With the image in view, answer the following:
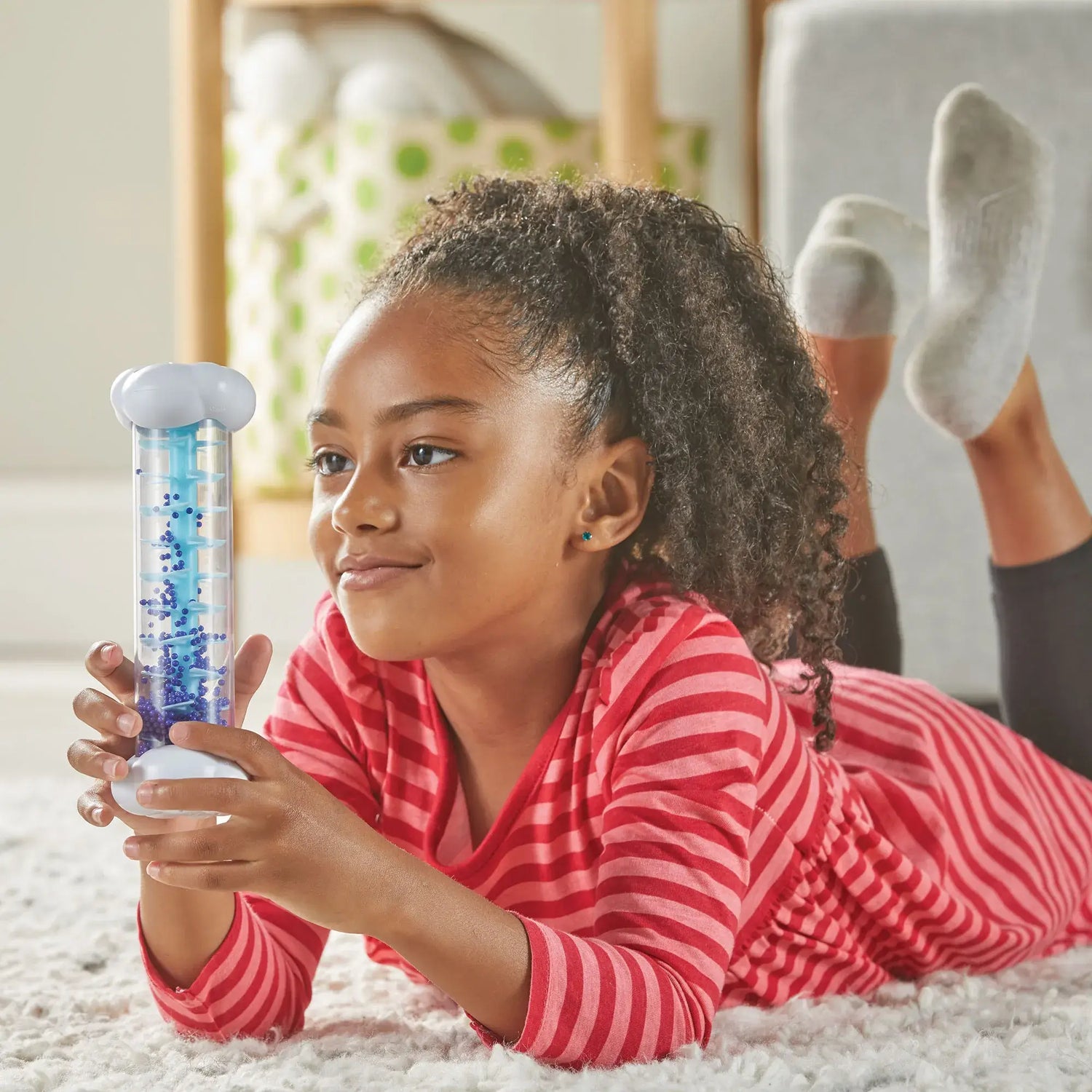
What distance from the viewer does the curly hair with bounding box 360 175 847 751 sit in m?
0.80

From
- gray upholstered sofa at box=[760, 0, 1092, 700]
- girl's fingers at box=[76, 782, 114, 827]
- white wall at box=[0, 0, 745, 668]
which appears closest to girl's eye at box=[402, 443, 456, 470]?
girl's fingers at box=[76, 782, 114, 827]

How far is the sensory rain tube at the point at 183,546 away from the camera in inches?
23.7

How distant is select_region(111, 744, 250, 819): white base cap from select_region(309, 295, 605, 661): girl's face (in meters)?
0.16

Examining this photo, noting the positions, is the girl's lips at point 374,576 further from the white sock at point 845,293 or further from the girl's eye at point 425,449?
the white sock at point 845,293

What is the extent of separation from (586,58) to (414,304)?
152 centimetres

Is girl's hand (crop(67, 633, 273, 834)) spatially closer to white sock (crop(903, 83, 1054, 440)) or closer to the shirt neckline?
the shirt neckline

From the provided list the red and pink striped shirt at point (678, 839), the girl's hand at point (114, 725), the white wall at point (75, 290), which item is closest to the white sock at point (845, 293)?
the red and pink striped shirt at point (678, 839)

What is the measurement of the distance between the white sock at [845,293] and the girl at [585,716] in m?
0.23

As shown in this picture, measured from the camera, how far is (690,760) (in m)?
0.73

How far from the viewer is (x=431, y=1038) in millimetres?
743

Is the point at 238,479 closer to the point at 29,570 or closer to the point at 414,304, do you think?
the point at 29,570

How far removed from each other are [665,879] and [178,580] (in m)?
0.27

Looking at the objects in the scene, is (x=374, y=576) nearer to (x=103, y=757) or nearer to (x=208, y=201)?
(x=103, y=757)

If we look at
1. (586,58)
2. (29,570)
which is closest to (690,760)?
(586,58)
